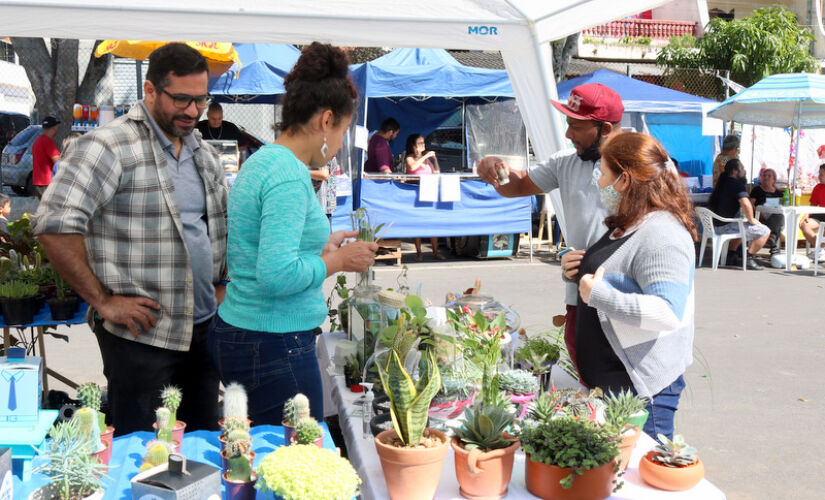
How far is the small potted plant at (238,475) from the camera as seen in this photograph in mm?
1632

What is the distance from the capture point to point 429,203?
9.55 metres

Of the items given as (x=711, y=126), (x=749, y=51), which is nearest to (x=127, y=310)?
(x=711, y=126)

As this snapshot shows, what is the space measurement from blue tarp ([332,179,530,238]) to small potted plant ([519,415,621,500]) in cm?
751

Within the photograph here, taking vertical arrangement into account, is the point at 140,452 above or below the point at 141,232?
below

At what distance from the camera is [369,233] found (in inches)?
116

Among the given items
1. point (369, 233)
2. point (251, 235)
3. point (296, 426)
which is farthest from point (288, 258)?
point (369, 233)

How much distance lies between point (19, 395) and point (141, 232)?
737mm

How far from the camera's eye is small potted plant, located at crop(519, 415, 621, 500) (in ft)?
5.56

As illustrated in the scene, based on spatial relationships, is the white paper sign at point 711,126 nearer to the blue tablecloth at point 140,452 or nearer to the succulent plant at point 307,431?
the blue tablecloth at point 140,452

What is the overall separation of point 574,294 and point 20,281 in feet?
9.04

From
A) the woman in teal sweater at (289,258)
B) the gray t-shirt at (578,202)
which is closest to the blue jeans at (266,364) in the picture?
the woman in teal sweater at (289,258)

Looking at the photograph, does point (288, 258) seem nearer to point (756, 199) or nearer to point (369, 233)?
point (369, 233)

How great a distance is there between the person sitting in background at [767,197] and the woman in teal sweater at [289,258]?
31.1 feet

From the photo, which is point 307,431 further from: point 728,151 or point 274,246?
point 728,151
